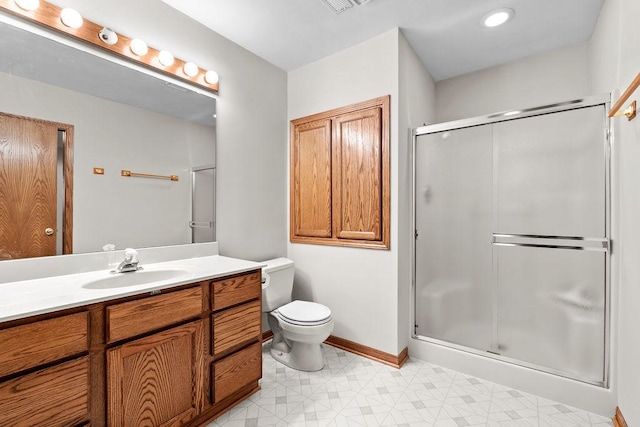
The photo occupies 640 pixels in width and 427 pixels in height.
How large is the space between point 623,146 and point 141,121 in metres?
2.72

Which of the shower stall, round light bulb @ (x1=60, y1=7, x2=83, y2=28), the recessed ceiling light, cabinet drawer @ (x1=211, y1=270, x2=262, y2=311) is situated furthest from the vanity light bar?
the recessed ceiling light

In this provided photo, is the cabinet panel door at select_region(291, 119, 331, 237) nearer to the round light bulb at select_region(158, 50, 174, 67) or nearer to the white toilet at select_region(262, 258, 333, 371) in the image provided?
the white toilet at select_region(262, 258, 333, 371)

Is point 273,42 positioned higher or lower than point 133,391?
higher

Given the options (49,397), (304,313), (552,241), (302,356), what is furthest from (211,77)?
(552,241)

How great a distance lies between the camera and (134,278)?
157 centimetres

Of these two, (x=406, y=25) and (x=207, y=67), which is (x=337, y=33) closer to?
(x=406, y=25)

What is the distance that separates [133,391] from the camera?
123 cm

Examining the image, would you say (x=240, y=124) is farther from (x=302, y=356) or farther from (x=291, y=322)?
(x=302, y=356)

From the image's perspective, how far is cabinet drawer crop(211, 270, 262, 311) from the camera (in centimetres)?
154

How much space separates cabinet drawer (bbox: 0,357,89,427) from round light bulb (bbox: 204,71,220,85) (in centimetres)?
181

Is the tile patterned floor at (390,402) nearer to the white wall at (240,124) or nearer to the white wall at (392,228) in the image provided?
the white wall at (392,228)

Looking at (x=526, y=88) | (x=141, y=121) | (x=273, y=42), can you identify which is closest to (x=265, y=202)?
(x=141, y=121)

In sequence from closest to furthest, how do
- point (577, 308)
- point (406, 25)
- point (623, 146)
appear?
point (623, 146)
point (577, 308)
point (406, 25)

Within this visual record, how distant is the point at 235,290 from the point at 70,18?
1656 millimetres
